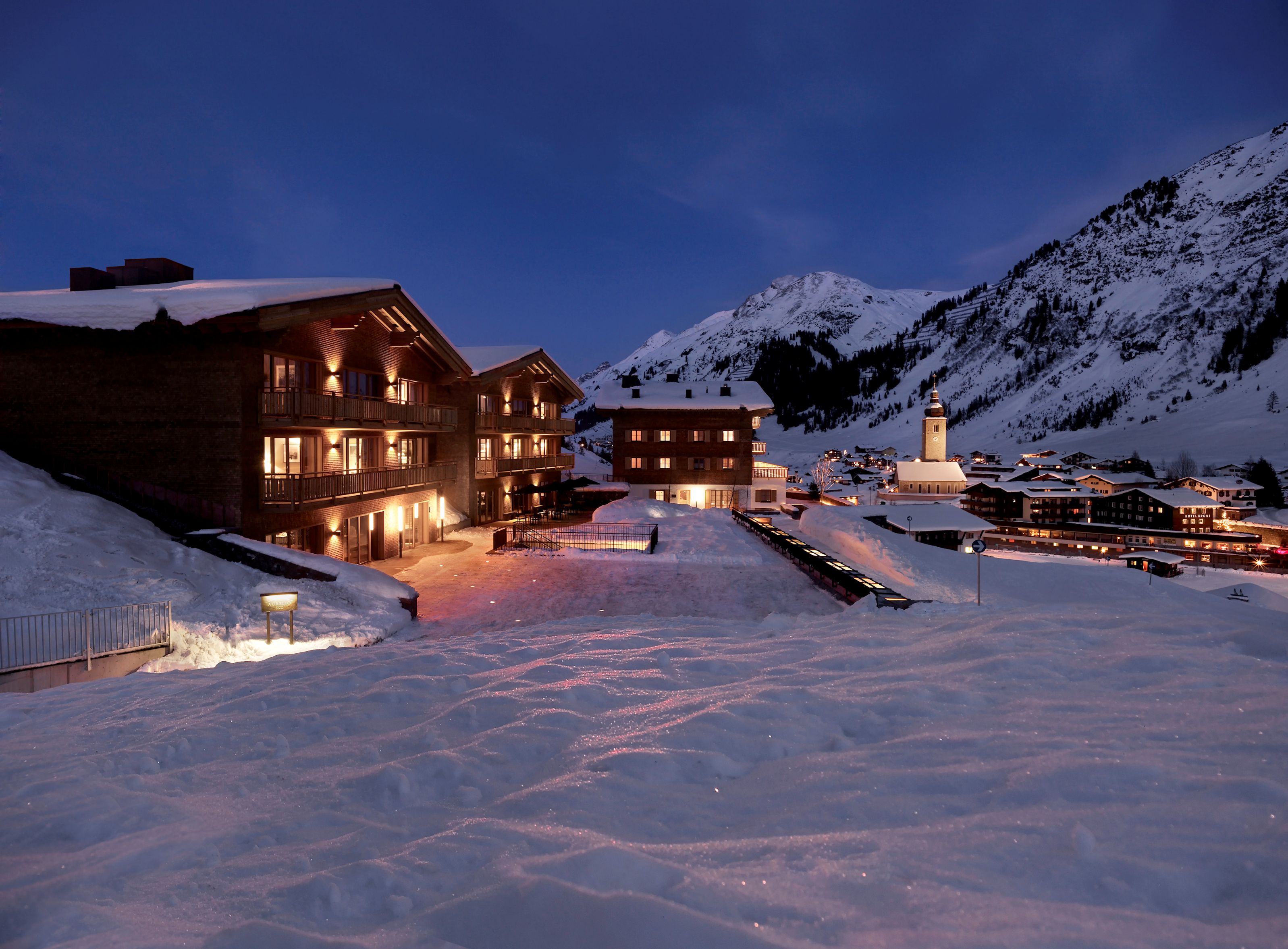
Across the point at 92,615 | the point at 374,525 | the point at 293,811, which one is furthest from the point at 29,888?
the point at 374,525

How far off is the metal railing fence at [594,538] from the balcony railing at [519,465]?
510 centimetres

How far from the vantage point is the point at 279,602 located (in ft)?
44.5

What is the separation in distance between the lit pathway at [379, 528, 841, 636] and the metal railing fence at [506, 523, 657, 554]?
138 centimetres

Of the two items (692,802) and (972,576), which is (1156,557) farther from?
(692,802)

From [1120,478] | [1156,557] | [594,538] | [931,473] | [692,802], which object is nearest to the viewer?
[692,802]

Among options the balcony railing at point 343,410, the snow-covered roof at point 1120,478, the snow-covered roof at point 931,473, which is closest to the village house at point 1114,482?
the snow-covered roof at point 1120,478

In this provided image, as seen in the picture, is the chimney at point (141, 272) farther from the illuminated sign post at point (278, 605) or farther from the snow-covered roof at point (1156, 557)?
the snow-covered roof at point (1156, 557)

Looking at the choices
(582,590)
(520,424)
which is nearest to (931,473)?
(520,424)

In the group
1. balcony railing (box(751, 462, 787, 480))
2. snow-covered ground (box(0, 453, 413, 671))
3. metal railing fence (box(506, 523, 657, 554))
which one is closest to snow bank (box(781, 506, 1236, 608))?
metal railing fence (box(506, 523, 657, 554))

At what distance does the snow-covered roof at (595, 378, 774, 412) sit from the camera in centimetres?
5128

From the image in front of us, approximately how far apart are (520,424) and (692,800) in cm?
3778

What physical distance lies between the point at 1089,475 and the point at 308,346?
111635 millimetres

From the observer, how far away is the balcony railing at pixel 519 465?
122 feet

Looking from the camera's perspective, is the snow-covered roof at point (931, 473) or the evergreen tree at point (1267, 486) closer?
the evergreen tree at point (1267, 486)
